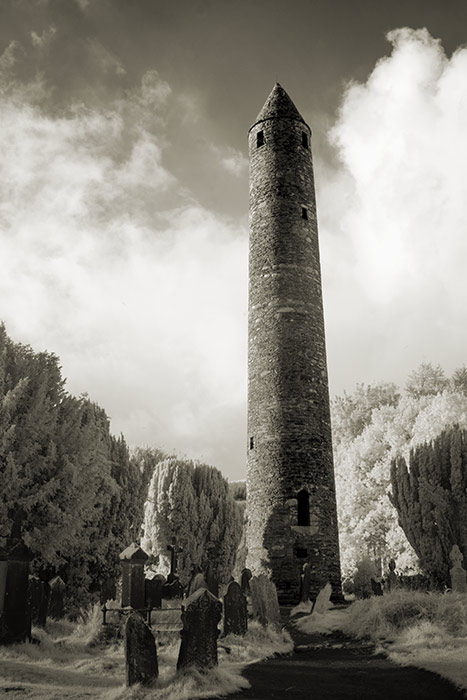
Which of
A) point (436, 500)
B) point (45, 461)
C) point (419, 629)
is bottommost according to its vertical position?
point (419, 629)

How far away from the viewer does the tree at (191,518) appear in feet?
83.7

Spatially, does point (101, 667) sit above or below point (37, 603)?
below

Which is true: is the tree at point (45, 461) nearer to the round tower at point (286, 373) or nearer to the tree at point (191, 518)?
the round tower at point (286, 373)

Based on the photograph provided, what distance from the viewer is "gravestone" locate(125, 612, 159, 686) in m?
6.80

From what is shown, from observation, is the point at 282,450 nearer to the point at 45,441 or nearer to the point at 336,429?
the point at 45,441

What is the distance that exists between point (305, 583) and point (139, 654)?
10533mm

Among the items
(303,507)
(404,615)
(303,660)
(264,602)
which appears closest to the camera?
(303,660)

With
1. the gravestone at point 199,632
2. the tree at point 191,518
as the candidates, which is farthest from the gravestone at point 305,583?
the gravestone at point 199,632

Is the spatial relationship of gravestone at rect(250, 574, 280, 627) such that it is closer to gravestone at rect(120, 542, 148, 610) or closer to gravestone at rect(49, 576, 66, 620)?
gravestone at rect(120, 542, 148, 610)

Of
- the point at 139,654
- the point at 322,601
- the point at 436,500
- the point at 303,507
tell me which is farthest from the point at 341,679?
the point at 436,500

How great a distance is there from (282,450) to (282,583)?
3.83 metres

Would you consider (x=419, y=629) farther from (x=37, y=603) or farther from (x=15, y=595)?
(x=37, y=603)

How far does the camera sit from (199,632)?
7.54 metres

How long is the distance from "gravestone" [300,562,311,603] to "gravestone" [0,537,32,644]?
343 inches
